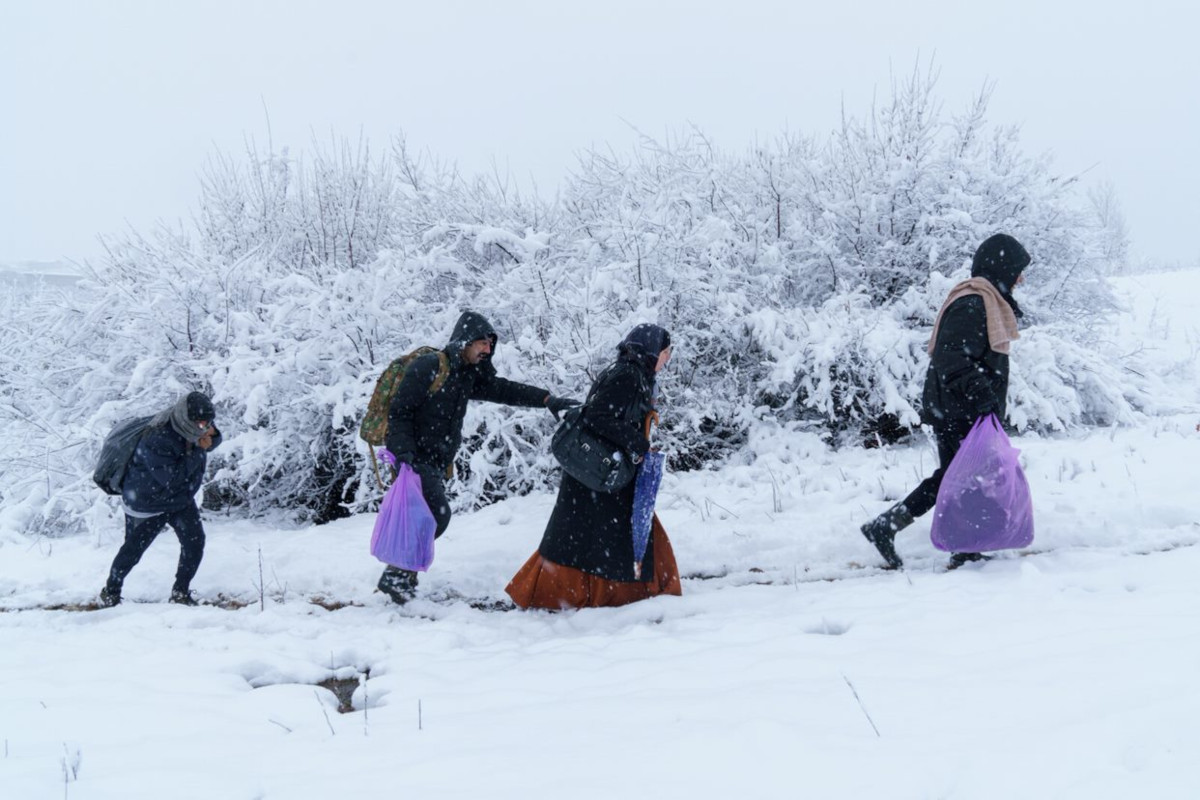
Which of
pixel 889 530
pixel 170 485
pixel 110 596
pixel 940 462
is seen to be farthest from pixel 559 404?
pixel 110 596

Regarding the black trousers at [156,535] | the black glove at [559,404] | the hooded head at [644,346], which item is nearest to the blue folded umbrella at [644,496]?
the hooded head at [644,346]

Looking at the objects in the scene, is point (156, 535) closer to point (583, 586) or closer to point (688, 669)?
point (583, 586)

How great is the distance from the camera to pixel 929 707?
2221 millimetres

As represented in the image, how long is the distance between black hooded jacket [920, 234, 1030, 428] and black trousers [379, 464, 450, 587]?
3051 millimetres

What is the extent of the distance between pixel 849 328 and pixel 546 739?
577 centimetres

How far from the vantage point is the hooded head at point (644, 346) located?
3.82 m

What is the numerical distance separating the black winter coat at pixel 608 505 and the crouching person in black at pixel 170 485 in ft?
8.19

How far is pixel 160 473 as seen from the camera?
174 inches

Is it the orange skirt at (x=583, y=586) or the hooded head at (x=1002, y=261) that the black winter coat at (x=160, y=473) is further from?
the hooded head at (x=1002, y=261)

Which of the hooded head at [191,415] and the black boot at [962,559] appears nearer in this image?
the black boot at [962,559]

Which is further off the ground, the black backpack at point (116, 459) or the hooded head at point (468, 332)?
the hooded head at point (468, 332)

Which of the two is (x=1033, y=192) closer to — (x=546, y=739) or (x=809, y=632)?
(x=809, y=632)

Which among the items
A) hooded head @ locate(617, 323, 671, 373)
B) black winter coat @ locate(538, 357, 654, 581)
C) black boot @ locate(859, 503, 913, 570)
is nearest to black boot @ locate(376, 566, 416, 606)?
black winter coat @ locate(538, 357, 654, 581)

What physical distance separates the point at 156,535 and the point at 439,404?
2.31m
